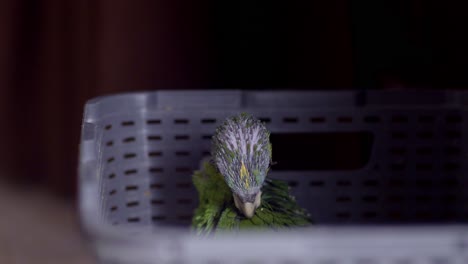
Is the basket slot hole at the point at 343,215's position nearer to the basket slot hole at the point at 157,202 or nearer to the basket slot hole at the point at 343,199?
the basket slot hole at the point at 343,199

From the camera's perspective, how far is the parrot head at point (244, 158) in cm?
63

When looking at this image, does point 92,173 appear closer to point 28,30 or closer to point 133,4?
point 133,4

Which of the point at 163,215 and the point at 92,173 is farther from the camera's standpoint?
the point at 163,215

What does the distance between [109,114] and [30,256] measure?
0.59 m

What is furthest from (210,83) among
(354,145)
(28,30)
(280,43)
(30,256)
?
(30,256)

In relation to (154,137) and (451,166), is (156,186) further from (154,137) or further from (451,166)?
(451,166)

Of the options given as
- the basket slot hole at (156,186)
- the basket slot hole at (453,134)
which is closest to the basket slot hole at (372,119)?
the basket slot hole at (453,134)

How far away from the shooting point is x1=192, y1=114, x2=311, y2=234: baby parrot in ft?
2.09

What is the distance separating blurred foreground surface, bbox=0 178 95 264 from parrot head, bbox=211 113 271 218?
54 centimetres

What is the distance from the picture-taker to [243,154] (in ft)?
2.12

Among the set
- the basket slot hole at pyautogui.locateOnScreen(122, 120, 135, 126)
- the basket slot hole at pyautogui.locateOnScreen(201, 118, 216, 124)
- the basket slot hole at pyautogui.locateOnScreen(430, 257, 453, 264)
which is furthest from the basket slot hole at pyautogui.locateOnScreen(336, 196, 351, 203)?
the basket slot hole at pyautogui.locateOnScreen(430, 257, 453, 264)

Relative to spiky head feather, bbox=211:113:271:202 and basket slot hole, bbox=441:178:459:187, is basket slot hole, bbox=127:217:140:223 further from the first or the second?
basket slot hole, bbox=441:178:459:187

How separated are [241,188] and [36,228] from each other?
76cm

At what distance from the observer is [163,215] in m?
0.78
